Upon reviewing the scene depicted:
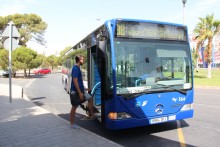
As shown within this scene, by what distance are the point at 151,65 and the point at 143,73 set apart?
1.00 ft

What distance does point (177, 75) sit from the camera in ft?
21.0

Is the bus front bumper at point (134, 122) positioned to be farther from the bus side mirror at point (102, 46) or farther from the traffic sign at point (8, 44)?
the traffic sign at point (8, 44)

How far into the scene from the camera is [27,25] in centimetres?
5266

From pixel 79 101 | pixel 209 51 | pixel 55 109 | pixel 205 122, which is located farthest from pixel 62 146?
pixel 209 51

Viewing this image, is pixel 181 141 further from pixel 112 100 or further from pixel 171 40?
pixel 171 40

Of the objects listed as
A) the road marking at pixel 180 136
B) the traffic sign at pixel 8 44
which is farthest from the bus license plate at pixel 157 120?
the traffic sign at pixel 8 44

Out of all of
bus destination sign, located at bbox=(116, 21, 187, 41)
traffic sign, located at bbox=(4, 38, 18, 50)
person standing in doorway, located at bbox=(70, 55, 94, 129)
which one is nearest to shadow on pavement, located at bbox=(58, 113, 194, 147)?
person standing in doorway, located at bbox=(70, 55, 94, 129)

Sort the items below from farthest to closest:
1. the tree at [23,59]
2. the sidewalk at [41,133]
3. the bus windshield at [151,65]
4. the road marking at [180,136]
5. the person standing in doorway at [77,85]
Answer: the tree at [23,59] < the person standing in doorway at [77,85] < the bus windshield at [151,65] < the road marking at [180,136] < the sidewalk at [41,133]

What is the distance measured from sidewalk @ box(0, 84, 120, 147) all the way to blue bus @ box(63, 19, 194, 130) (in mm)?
661

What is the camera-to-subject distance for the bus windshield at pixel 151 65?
19.0 feet

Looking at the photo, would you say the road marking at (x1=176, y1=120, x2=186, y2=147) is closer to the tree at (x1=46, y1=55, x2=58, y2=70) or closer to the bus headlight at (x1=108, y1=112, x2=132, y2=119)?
the bus headlight at (x1=108, y1=112, x2=132, y2=119)

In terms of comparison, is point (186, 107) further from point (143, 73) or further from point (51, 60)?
point (51, 60)

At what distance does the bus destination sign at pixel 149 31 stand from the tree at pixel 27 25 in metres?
48.4

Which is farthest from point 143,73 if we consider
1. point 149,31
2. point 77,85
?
point 77,85
